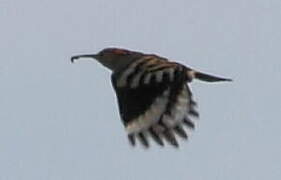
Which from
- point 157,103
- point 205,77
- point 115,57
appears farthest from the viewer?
point 115,57

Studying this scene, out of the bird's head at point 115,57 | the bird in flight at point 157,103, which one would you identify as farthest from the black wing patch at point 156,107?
the bird's head at point 115,57

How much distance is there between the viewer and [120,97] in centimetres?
1062

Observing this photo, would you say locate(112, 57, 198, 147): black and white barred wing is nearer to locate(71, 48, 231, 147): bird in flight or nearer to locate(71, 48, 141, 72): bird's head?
locate(71, 48, 231, 147): bird in flight

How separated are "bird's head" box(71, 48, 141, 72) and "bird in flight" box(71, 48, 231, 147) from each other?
0.83m

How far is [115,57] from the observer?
475 inches

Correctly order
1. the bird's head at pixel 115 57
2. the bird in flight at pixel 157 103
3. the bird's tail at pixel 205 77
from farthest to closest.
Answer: the bird's head at pixel 115 57 < the bird's tail at pixel 205 77 < the bird in flight at pixel 157 103

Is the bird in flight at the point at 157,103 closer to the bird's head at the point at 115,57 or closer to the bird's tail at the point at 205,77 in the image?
the bird's tail at the point at 205,77

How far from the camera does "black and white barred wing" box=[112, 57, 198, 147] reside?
10430 mm

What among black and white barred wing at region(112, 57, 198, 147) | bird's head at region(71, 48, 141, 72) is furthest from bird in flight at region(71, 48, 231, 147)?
bird's head at region(71, 48, 141, 72)

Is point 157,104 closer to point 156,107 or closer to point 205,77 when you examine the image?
point 156,107

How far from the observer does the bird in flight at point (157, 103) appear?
1043 centimetres

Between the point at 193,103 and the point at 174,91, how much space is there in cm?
19

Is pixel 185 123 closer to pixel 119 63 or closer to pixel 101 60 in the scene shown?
pixel 119 63

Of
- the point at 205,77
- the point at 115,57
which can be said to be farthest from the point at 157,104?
the point at 115,57
